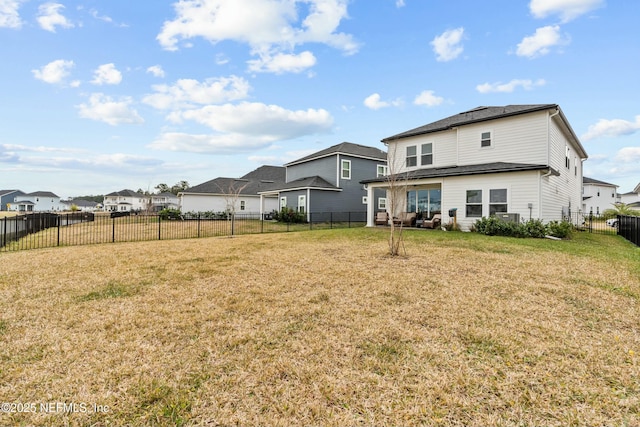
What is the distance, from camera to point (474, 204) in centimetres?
1322

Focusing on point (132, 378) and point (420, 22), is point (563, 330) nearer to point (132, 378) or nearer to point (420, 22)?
point (132, 378)

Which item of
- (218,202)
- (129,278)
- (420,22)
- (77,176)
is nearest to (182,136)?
(218,202)

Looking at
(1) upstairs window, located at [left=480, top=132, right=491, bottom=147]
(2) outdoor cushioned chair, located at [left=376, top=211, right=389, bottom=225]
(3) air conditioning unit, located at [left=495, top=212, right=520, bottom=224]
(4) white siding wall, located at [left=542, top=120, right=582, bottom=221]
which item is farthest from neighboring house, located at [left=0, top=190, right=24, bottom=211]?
(4) white siding wall, located at [left=542, top=120, right=582, bottom=221]

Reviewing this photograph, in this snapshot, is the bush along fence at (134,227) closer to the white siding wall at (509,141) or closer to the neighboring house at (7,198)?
the white siding wall at (509,141)

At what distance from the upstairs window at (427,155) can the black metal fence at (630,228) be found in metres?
8.63

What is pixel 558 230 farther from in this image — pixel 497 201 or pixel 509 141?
pixel 509 141

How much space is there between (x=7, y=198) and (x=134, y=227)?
242ft

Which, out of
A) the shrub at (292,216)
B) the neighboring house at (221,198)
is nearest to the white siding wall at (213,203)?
the neighboring house at (221,198)

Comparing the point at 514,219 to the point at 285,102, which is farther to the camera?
the point at 285,102

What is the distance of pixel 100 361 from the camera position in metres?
2.68

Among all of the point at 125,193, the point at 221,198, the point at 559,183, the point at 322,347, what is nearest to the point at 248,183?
the point at 221,198

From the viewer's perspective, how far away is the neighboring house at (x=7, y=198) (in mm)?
61250

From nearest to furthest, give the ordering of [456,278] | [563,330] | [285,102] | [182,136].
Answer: [563,330], [456,278], [285,102], [182,136]

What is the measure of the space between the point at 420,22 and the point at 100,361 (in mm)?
15411
